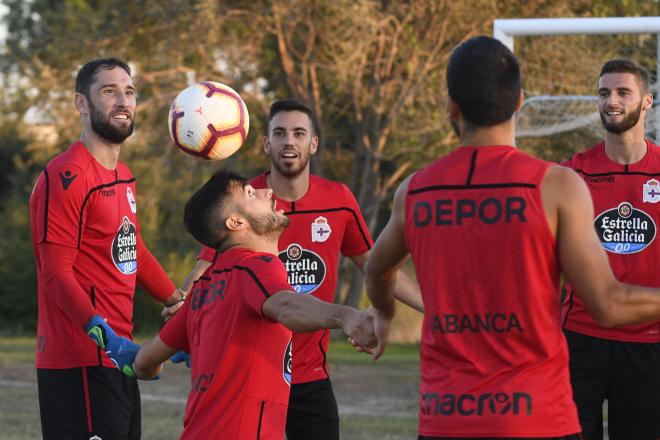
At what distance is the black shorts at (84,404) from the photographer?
5.90m

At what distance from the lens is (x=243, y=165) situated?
26.7 meters

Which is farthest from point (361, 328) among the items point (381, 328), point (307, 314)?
point (307, 314)

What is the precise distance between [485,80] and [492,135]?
21cm

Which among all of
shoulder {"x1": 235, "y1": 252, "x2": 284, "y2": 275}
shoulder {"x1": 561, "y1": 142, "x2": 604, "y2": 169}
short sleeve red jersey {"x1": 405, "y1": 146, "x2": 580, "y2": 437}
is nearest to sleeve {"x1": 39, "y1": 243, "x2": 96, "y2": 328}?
shoulder {"x1": 235, "y1": 252, "x2": 284, "y2": 275}

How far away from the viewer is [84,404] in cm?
591

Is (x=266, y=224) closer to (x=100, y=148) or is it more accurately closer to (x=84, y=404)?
(x=84, y=404)

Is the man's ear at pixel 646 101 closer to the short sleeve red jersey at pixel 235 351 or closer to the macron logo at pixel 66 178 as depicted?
the short sleeve red jersey at pixel 235 351

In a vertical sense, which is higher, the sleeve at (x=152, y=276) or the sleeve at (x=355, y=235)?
the sleeve at (x=355, y=235)

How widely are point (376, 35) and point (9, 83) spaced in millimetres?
11016

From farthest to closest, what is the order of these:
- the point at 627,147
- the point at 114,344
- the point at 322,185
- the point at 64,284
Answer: the point at 322,185
the point at 627,147
the point at 64,284
the point at 114,344

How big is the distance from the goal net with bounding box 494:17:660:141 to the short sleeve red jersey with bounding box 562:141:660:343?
372cm

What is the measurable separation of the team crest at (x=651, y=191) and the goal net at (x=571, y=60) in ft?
12.3

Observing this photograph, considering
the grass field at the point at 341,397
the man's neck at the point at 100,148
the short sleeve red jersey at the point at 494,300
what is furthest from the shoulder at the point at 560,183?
the grass field at the point at 341,397

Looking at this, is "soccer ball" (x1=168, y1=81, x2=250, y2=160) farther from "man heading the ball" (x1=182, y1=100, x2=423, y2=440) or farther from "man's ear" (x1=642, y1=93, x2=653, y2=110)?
"man's ear" (x1=642, y1=93, x2=653, y2=110)
